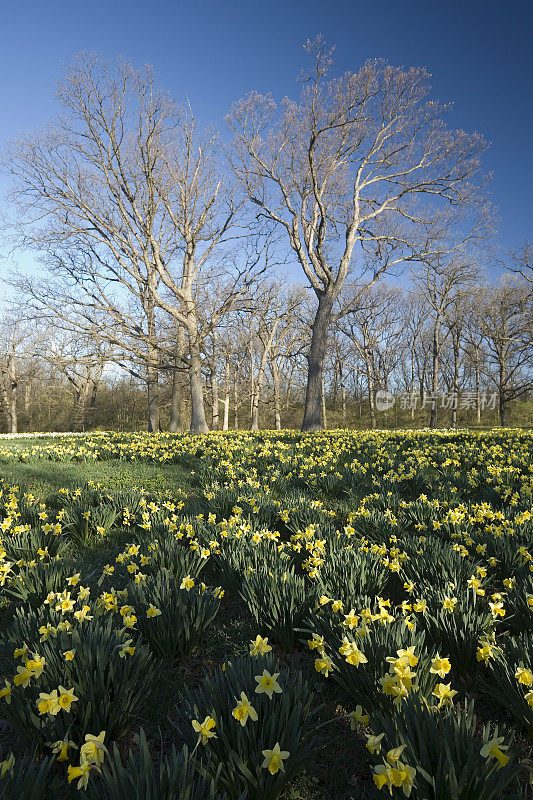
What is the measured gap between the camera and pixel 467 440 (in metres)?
8.54

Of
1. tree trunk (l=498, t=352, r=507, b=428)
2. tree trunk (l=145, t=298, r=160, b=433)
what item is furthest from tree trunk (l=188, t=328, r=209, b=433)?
tree trunk (l=498, t=352, r=507, b=428)

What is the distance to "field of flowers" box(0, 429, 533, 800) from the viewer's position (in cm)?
118

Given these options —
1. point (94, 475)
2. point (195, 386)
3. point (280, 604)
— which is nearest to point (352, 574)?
point (280, 604)

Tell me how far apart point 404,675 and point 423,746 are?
31cm

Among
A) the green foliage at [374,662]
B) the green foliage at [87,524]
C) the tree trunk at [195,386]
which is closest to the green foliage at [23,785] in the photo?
the green foliage at [374,662]

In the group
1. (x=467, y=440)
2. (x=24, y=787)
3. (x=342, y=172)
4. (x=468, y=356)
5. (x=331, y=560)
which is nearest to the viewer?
(x=24, y=787)

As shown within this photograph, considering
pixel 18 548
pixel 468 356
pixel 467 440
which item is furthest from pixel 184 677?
pixel 468 356

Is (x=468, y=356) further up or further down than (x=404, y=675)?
further up

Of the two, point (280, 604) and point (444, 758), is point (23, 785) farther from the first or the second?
point (280, 604)

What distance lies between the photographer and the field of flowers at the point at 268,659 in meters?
1.18

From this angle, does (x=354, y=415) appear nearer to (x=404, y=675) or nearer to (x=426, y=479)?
(x=426, y=479)

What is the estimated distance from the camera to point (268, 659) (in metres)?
1.54

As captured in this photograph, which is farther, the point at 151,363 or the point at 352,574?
the point at 151,363

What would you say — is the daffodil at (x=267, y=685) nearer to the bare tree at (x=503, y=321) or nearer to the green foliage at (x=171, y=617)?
the green foliage at (x=171, y=617)
